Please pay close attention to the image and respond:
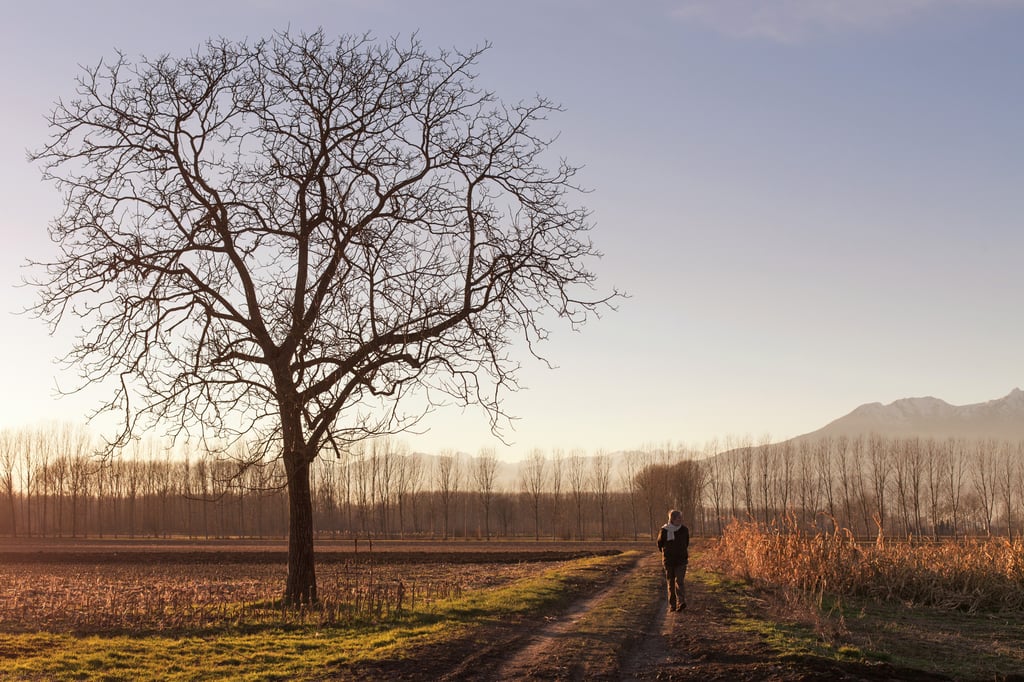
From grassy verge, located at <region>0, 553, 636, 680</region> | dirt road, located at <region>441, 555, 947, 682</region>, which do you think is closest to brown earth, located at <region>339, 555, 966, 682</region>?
dirt road, located at <region>441, 555, 947, 682</region>

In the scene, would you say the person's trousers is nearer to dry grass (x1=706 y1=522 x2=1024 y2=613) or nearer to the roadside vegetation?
the roadside vegetation

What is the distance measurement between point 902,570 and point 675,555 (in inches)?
326

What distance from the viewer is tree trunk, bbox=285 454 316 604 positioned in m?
17.9

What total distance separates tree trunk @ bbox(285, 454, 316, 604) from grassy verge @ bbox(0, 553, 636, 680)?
3.01m

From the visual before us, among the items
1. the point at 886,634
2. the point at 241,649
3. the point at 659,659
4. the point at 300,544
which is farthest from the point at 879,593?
the point at 241,649

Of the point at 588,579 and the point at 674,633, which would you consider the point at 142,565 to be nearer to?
the point at 588,579

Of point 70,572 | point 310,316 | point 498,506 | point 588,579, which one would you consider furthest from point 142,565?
point 498,506

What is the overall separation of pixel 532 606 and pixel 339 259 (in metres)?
8.53

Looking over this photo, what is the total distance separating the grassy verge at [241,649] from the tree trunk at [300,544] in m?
3.01

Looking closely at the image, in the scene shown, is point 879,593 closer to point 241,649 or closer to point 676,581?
point 676,581

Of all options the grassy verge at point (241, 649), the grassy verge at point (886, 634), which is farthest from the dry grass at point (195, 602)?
the grassy verge at point (886, 634)

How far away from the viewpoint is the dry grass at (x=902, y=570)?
64.9 feet

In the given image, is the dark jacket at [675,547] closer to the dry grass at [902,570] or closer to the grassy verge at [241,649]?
the grassy verge at [241,649]

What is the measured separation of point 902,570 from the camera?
818 inches
